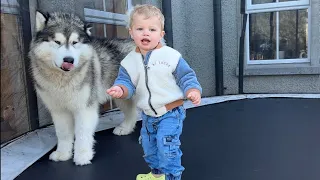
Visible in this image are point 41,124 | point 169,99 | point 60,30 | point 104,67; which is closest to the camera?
point 169,99

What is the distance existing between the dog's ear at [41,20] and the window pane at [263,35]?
5.87 feet

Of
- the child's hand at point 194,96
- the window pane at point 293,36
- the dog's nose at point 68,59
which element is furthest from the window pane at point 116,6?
the child's hand at point 194,96

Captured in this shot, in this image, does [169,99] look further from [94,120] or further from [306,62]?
[306,62]

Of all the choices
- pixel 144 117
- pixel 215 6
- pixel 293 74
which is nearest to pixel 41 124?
pixel 144 117

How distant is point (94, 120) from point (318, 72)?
189 cm

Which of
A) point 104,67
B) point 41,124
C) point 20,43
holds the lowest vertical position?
point 41,124

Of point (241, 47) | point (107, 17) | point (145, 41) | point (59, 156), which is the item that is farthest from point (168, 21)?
point (145, 41)

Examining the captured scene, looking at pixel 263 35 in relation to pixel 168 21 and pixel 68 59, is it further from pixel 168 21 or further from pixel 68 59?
pixel 68 59

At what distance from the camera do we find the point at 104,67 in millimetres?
1980

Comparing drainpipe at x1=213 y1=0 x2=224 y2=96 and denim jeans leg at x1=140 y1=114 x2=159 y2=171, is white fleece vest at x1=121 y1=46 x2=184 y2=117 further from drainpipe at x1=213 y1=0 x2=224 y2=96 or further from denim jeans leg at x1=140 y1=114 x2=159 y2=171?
drainpipe at x1=213 y1=0 x2=224 y2=96

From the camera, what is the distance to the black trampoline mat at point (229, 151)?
1.39 m

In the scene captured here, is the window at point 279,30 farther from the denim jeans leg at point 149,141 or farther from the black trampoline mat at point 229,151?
the denim jeans leg at point 149,141

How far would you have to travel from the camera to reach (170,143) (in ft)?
3.87

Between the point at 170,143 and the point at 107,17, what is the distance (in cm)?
148
